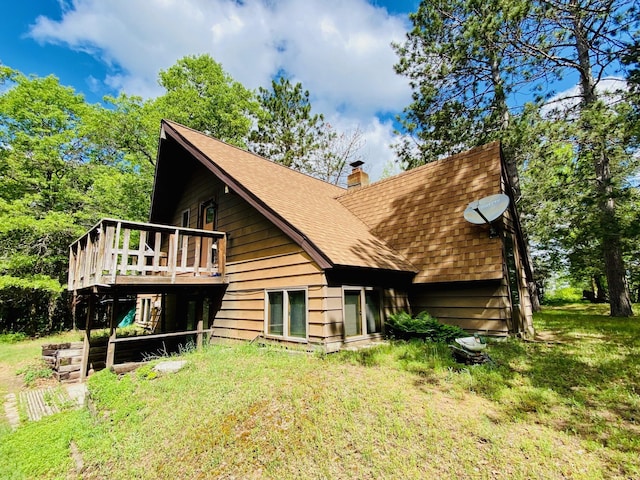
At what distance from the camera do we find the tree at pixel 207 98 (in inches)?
803

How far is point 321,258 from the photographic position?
21.9ft

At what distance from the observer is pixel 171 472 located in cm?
354

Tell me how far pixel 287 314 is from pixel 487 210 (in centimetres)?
523

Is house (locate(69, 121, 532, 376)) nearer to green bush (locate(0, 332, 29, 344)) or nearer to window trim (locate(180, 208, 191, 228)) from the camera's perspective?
window trim (locate(180, 208, 191, 228))

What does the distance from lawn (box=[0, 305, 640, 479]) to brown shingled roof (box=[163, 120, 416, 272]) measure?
2.24 meters

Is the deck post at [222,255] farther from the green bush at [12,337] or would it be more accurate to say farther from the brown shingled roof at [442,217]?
the green bush at [12,337]

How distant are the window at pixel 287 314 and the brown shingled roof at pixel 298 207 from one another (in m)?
1.24

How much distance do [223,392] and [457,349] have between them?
398cm

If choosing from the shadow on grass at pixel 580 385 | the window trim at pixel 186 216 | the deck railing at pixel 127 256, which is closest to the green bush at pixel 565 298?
the shadow on grass at pixel 580 385

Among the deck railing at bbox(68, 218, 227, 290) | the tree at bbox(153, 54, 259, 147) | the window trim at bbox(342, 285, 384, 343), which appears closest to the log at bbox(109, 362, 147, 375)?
Answer: the deck railing at bbox(68, 218, 227, 290)

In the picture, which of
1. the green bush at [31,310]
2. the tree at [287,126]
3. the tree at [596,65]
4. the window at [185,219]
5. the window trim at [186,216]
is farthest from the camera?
the tree at [287,126]

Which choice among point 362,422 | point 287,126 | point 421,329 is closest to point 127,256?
point 362,422

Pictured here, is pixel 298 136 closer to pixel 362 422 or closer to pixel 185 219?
A: pixel 185 219

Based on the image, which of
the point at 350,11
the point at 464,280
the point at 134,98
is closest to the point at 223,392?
the point at 464,280
